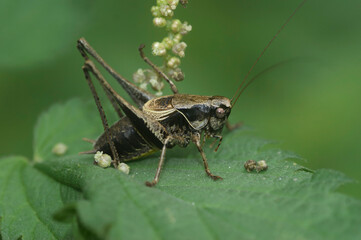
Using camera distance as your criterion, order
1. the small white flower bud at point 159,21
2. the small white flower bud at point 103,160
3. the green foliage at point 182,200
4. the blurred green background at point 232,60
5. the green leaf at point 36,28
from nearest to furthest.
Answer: the green foliage at point 182,200 → the small white flower bud at point 103,160 → the small white flower bud at point 159,21 → the green leaf at point 36,28 → the blurred green background at point 232,60

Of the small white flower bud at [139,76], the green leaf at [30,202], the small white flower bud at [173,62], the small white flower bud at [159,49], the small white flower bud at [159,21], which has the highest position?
the small white flower bud at [159,21]

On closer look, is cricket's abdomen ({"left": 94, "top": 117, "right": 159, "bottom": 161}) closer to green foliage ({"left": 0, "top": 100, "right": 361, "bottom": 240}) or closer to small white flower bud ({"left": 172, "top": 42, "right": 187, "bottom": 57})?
green foliage ({"left": 0, "top": 100, "right": 361, "bottom": 240})

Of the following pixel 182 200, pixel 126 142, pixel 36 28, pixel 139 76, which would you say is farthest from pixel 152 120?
pixel 36 28

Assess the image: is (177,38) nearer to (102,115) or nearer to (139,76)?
(139,76)

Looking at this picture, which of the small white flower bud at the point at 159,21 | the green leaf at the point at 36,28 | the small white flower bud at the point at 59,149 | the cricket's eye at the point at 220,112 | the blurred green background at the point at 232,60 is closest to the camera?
the small white flower bud at the point at 159,21

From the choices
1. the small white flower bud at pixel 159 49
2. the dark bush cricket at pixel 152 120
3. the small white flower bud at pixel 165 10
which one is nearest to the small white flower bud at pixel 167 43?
the small white flower bud at pixel 159 49

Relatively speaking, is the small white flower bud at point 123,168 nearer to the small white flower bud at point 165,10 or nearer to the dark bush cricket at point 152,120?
the dark bush cricket at point 152,120
